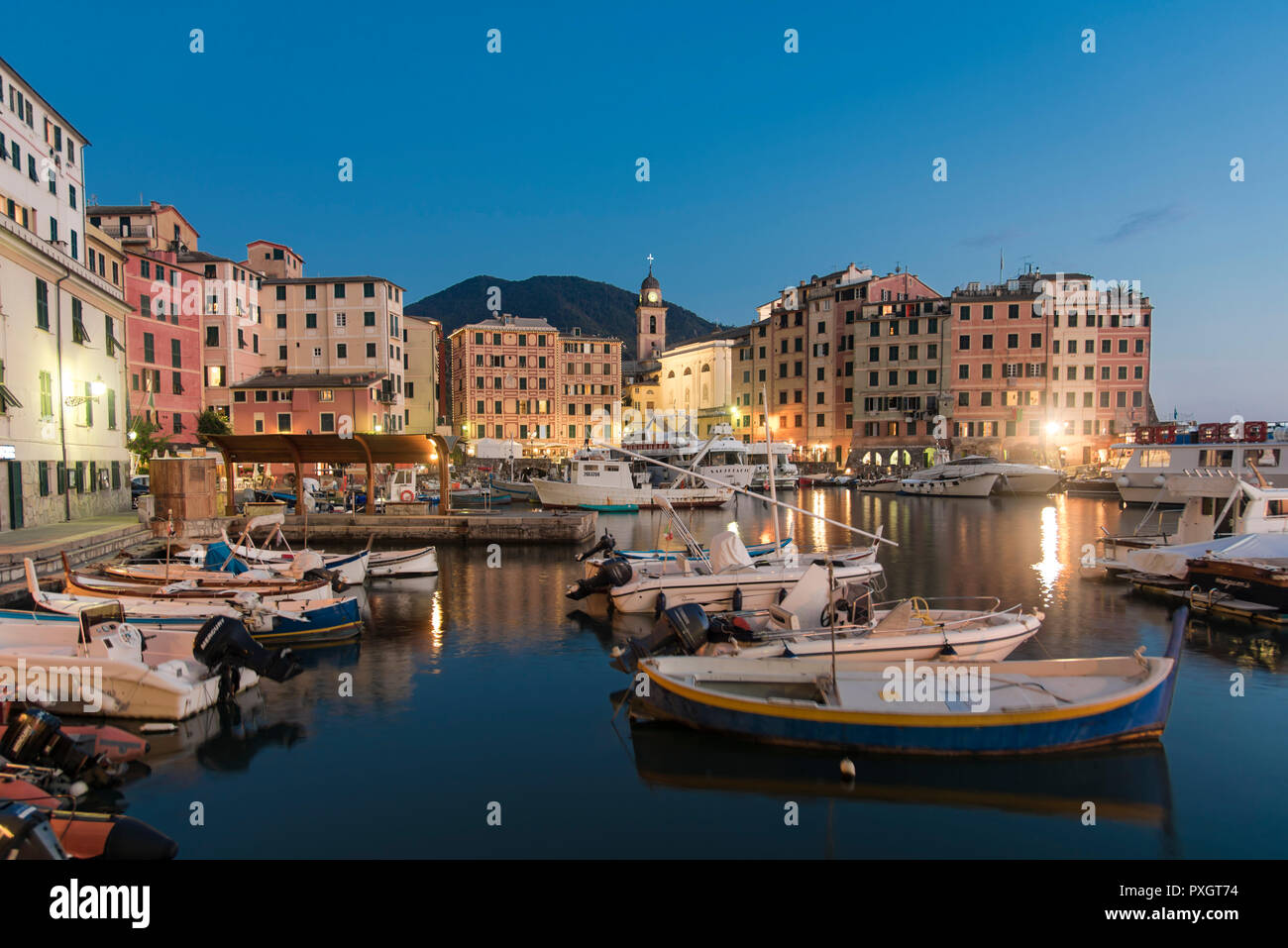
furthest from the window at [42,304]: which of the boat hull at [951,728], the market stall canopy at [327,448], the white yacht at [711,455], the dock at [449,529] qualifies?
the white yacht at [711,455]

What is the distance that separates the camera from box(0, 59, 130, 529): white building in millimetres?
24609

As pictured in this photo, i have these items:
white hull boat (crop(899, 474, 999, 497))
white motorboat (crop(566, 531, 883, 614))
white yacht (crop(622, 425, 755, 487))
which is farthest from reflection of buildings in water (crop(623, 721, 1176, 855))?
white hull boat (crop(899, 474, 999, 497))

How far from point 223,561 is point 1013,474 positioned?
59796mm

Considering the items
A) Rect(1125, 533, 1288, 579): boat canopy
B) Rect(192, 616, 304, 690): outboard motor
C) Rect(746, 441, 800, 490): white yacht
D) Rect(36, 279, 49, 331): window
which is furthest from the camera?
Rect(746, 441, 800, 490): white yacht

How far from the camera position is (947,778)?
1022 centimetres

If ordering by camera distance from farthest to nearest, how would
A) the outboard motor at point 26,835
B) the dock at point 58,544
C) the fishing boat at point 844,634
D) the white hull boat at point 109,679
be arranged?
the dock at point 58,544
the fishing boat at point 844,634
the white hull boat at point 109,679
the outboard motor at point 26,835

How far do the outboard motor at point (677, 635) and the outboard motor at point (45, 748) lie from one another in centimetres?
767

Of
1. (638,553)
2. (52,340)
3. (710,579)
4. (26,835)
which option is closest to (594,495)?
(638,553)

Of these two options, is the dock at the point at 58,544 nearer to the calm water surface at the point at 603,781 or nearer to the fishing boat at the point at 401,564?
the fishing boat at the point at 401,564

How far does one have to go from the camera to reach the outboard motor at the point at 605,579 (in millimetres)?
20234

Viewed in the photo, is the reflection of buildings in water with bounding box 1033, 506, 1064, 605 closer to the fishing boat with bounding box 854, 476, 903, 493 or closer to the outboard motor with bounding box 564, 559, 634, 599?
the outboard motor with bounding box 564, 559, 634, 599

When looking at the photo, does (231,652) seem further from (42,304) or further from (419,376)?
(419,376)

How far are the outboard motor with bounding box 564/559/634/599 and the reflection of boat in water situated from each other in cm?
905
